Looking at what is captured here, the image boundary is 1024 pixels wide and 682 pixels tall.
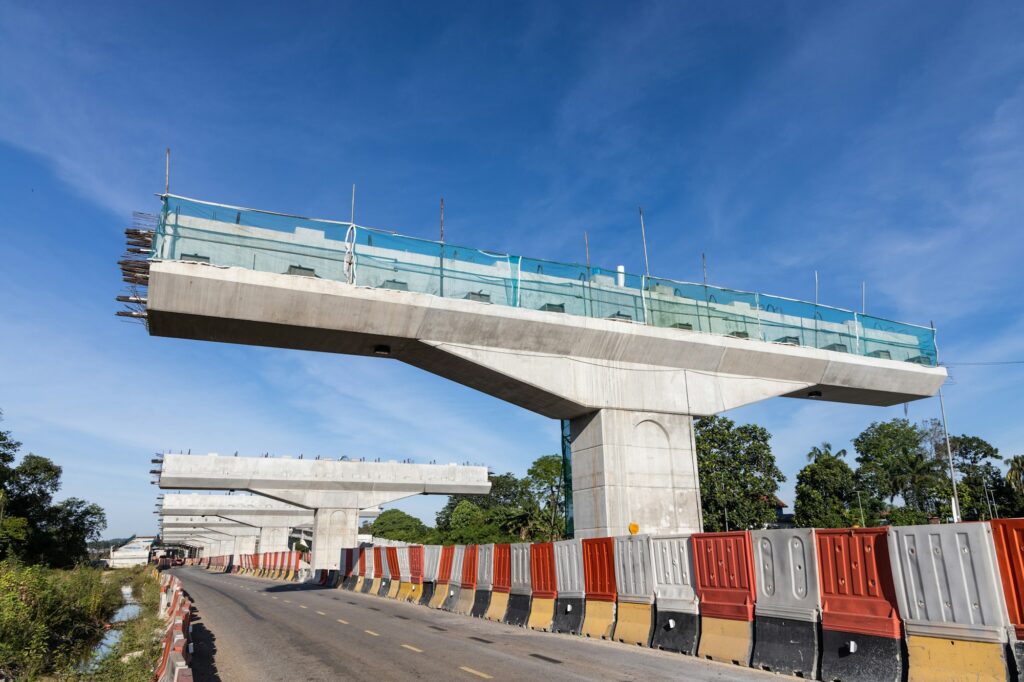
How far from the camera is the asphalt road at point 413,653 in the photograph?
9.52 meters

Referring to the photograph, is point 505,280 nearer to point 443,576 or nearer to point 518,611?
point 518,611

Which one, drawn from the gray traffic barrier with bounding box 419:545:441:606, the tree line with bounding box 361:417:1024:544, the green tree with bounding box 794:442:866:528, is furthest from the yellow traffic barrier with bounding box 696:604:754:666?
the green tree with bounding box 794:442:866:528

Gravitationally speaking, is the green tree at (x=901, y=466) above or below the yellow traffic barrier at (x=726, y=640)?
above

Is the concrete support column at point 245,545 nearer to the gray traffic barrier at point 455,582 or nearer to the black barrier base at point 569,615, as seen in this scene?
the gray traffic barrier at point 455,582

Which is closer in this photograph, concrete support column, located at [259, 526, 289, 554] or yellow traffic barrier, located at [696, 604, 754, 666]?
yellow traffic barrier, located at [696, 604, 754, 666]

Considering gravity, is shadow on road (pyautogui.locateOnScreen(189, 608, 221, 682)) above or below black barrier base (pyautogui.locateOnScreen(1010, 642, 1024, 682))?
below

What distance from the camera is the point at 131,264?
547 inches

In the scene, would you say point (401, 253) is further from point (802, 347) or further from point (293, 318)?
point (802, 347)

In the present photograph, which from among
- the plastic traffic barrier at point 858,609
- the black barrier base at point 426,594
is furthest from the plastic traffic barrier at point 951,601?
the black barrier base at point 426,594

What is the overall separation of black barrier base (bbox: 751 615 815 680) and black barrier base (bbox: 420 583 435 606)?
46.9 feet

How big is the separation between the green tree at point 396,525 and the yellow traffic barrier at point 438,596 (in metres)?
85.6

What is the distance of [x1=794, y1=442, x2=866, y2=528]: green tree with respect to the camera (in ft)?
225

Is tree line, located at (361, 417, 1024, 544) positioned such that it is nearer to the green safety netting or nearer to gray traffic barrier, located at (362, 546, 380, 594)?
gray traffic barrier, located at (362, 546, 380, 594)

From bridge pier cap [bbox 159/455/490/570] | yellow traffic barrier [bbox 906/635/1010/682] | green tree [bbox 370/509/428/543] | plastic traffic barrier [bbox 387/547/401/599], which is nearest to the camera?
yellow traffic barrier [bbox 906/635/1010/682]
